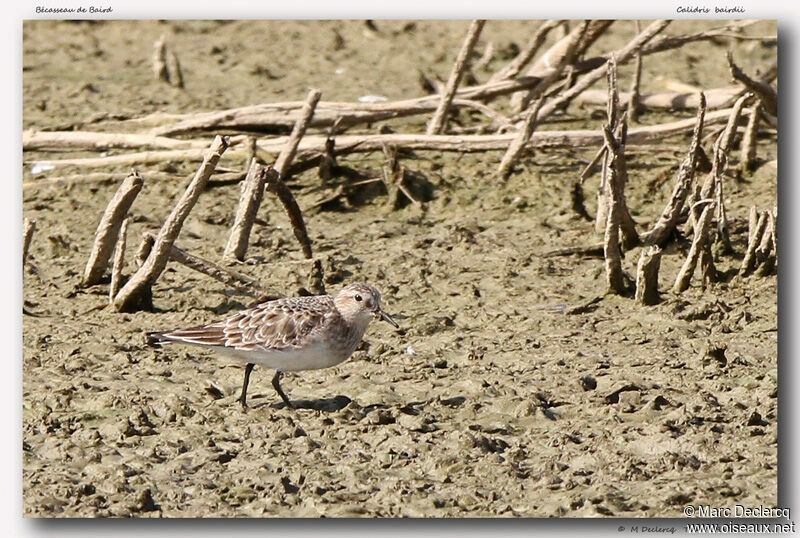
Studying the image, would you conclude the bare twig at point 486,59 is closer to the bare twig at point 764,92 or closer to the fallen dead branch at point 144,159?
the fallen dead branch at point 144,159

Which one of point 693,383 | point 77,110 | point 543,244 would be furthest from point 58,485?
point 77,110

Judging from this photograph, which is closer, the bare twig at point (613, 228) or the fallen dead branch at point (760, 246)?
the bare twig at point (613, 228)

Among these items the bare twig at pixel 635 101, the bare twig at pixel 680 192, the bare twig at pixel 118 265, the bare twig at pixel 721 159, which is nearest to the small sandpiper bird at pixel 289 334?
the bare twig at pixel 118 265

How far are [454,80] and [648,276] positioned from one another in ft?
9.79

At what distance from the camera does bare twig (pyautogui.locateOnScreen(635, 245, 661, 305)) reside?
876cm

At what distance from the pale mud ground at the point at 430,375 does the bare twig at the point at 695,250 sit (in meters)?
0.18

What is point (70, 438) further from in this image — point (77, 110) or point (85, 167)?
point (77, 110)

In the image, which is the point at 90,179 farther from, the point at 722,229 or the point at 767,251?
the point at 767,251

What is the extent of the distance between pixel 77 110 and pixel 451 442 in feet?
22.3

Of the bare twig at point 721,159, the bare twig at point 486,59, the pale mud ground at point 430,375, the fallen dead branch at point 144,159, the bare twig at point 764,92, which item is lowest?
the pale mud ground at point 430,375

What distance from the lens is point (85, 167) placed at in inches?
443

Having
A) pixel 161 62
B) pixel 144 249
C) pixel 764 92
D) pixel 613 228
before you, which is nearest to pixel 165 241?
pixel 144 249

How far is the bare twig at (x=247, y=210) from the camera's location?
9.35 meters

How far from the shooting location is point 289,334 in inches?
304
